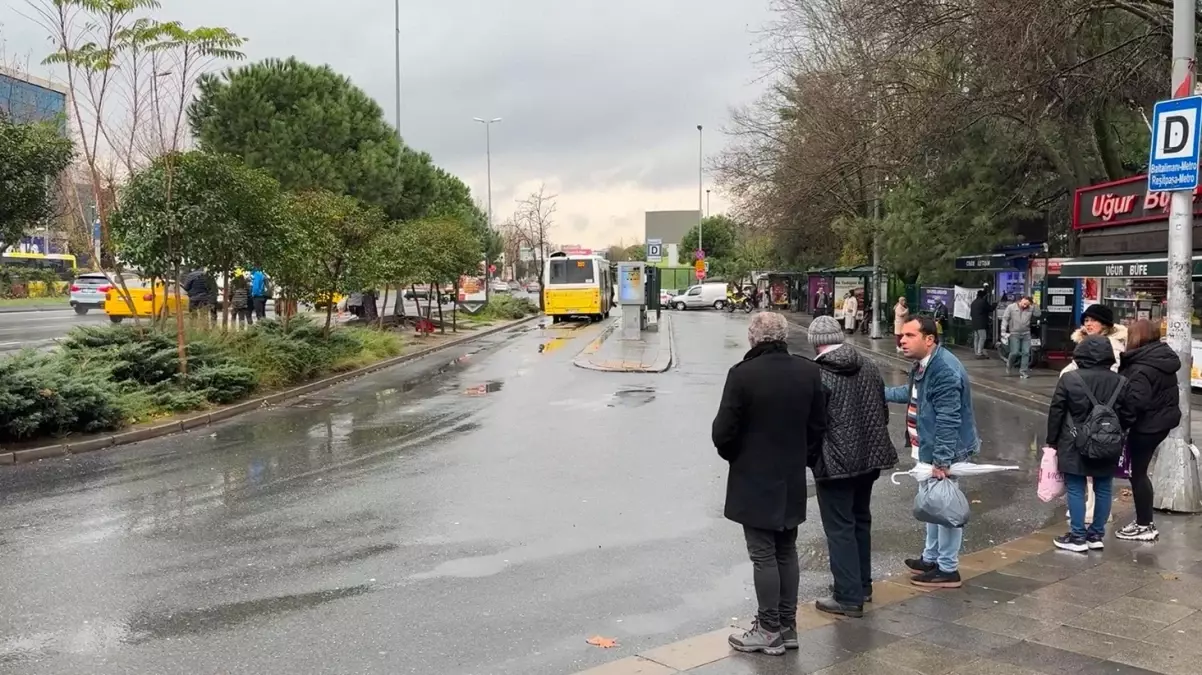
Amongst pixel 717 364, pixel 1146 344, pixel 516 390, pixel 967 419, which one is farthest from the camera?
pixel 717 364

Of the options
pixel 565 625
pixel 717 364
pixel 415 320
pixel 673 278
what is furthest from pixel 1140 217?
pixel 673 278

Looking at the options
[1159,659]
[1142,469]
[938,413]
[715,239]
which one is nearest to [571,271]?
[1142,469]

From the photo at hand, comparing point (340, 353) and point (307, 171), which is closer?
point (340, 353)

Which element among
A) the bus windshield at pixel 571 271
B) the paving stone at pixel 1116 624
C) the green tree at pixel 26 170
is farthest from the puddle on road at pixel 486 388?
the bus windshield at pixel 571 271

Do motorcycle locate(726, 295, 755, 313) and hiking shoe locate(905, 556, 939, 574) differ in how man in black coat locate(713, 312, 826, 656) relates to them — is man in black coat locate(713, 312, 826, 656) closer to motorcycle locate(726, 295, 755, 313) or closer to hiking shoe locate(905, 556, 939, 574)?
hiking shoe locate(905, 556, 939, 574)

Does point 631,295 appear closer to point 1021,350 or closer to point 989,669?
point 1021,350

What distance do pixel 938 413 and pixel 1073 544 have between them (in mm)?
1993

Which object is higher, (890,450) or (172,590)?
(890,450)

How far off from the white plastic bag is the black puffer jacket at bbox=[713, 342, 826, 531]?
3.96 ft

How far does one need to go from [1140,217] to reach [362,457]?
1269 centimetres

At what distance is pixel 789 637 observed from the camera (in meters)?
4.60

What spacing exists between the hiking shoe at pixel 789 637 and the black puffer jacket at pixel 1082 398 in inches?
116

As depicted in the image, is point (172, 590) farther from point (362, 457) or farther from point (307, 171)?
point (307, 171)

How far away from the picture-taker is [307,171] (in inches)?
1046
